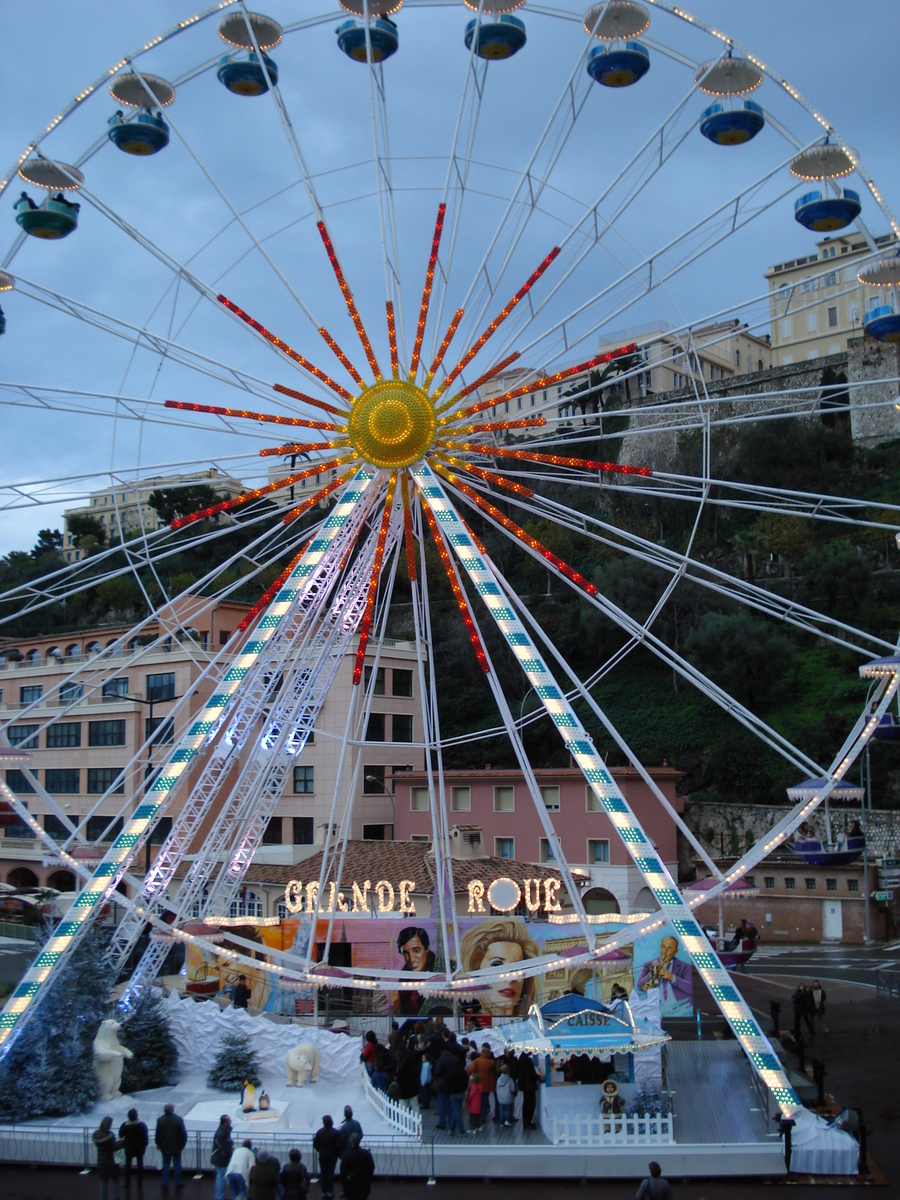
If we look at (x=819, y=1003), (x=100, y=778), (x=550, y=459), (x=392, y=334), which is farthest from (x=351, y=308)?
(x=100, y=778)

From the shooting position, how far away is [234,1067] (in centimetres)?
1934

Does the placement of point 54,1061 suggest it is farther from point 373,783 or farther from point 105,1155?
point 373,783

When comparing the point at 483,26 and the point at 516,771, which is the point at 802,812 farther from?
the point at 516,771

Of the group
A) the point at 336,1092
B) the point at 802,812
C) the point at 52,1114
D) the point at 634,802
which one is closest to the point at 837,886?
the point at 634,802

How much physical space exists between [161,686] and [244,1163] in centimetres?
3719

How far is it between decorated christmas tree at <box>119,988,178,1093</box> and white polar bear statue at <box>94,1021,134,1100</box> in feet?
2.06

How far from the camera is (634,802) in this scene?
40688mm

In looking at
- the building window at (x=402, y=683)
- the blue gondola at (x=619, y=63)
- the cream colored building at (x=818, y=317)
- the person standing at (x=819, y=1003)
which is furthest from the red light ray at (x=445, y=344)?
the cream colored building at (x=818, y=317)

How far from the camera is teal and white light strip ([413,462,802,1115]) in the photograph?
15.8 meters

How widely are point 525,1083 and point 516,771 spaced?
24915mm

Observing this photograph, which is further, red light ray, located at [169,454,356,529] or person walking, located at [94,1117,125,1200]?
red light ray, located at [169,454,356,529]

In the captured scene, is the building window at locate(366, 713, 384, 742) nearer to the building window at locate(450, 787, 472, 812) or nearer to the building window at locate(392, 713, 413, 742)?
the building window at locate(392, 713, 413, 742)

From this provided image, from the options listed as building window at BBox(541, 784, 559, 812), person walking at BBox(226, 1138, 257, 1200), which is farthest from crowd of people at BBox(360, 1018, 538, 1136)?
building window at BBox(541, 784, 559, 812)

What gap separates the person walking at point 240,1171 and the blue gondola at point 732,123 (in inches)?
699
